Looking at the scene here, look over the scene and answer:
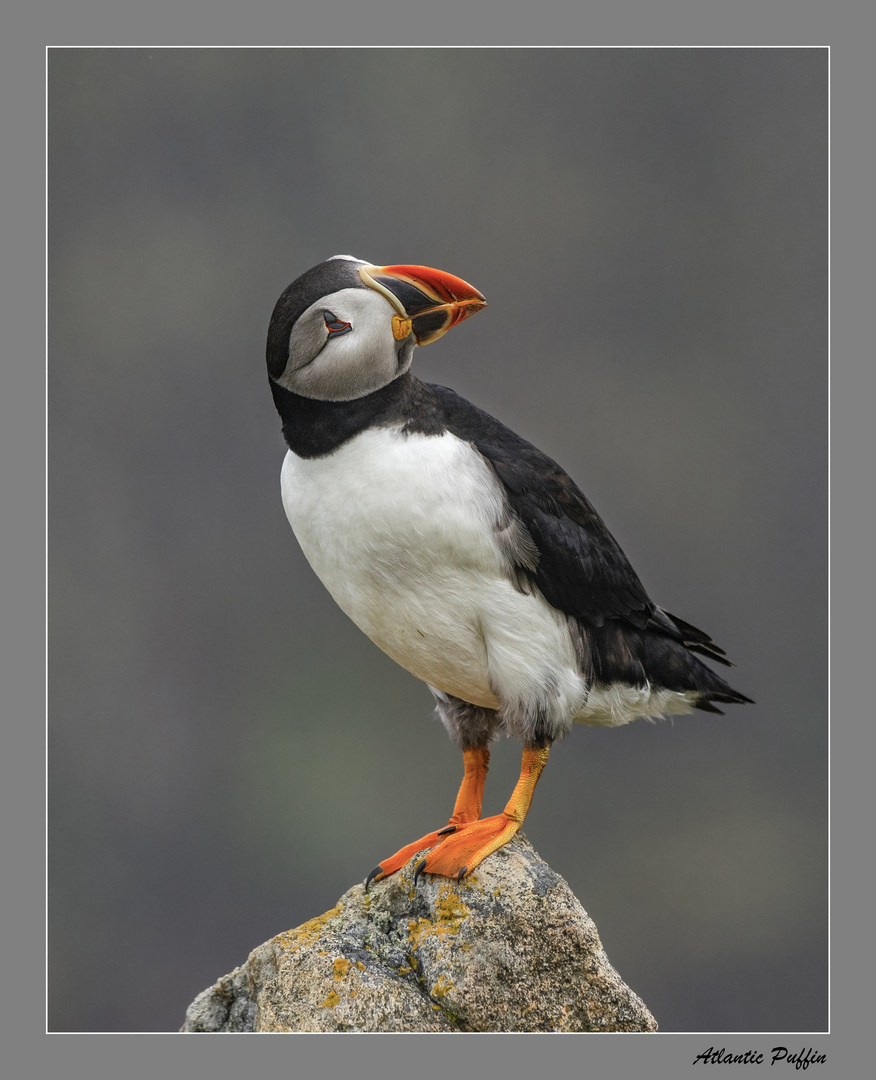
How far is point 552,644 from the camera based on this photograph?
10.1ft

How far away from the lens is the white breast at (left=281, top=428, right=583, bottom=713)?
113 inches

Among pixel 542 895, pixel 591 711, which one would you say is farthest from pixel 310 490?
pixel 542 895

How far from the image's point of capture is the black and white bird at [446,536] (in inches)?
111

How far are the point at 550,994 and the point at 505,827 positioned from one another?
1.39 feet

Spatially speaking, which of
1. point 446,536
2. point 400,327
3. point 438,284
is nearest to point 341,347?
point 400,327

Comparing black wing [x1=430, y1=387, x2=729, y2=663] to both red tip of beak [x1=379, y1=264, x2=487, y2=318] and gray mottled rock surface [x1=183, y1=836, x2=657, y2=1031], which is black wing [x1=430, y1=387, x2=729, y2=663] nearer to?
red tip of beak [x1=379, y1=264, x2=487, y2=318]

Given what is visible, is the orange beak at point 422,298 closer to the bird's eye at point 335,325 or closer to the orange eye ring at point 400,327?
the orange eye ring at point 400,327

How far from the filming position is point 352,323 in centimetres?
278

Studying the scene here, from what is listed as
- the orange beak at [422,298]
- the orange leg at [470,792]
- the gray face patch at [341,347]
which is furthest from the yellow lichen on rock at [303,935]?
the orange beak at [422,298]

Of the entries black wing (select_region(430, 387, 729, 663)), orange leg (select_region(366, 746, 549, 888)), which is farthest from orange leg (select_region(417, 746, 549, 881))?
black wing (select_region(430, 387, 729, 663))

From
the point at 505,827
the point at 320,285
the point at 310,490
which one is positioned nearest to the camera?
the point at 320,285

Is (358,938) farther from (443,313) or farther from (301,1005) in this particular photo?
(443,313)

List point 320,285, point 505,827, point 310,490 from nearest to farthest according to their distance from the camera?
1. point 320,285
2. point 310,490
3. point 505,827

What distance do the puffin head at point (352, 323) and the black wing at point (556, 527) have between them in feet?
0.89
